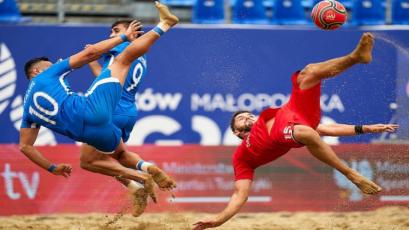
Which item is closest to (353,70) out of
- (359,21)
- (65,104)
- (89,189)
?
(359,21)

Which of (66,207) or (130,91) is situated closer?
(130,91)

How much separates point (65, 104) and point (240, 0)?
5158 mm

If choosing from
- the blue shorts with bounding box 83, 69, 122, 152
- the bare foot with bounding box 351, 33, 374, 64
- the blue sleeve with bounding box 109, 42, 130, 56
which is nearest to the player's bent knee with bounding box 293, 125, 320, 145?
the bare foot with bounding box 351, 33, 374, 64

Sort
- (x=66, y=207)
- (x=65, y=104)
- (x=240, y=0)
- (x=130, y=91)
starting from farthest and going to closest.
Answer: (x=240, y=0), (x=66, y=207), (x=130, y=91), (x=65, y=104)

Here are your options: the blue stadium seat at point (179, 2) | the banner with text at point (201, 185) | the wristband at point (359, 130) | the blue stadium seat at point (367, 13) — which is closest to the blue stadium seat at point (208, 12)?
the blue stadium seat at point (179, 2)

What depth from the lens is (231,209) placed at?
26.7ft

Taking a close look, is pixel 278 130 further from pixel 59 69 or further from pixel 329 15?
pixel 59 69

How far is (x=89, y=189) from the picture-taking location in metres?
10.9

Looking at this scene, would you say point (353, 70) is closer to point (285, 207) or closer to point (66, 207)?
point (285, 207)

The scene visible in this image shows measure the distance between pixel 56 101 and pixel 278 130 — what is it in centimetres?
206

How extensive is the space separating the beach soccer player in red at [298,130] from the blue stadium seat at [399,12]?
464 centimetres

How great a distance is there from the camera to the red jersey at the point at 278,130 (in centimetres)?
777

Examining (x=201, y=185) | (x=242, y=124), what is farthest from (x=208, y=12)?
(x=242, y=124)

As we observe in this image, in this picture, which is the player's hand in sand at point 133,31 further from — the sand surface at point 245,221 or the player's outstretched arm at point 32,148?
the sand surface at point 245,221
